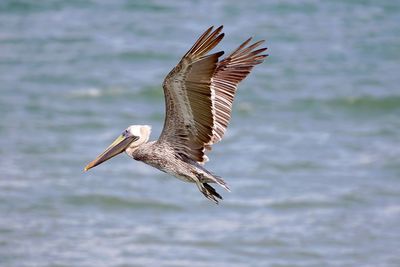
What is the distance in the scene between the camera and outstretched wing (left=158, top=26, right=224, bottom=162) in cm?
648

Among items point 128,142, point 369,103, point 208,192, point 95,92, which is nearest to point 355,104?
Result: point 369,103

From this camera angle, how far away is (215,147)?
1491 centimetres

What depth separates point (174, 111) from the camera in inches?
275

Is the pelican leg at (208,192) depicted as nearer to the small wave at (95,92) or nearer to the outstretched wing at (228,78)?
the outstretched wing at (228,78)

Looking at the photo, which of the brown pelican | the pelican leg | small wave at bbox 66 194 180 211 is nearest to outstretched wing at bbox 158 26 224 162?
the brown pelican

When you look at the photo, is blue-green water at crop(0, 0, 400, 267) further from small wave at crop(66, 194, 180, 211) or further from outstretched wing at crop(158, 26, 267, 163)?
outstretched wing at crop(158, 26, 267, 163)

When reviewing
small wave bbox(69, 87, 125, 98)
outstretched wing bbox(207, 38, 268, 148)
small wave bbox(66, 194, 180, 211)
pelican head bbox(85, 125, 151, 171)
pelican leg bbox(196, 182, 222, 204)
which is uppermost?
small wave bbox(69, 87, 125, 98)

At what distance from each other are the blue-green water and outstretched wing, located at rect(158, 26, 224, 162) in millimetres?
4298

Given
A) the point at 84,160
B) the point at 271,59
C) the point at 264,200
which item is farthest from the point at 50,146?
the point at 271,59

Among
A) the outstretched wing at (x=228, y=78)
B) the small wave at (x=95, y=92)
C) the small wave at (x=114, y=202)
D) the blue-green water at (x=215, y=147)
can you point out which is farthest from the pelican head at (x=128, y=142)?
the small wave at (x=95, y=92)

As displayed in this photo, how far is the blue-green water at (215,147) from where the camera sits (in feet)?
39.0

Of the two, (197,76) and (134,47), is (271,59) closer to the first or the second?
(134,47)

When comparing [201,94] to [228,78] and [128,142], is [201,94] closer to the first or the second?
[228,78]

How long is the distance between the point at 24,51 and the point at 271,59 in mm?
5114
